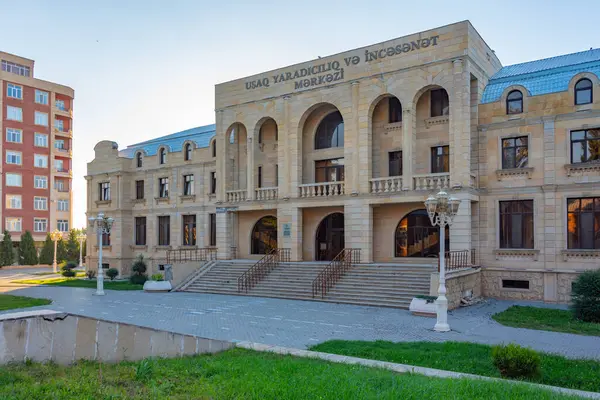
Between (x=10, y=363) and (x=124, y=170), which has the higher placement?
(x=124, y=170)

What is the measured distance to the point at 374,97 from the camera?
2500 centimetres

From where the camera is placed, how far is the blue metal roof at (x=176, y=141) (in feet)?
117

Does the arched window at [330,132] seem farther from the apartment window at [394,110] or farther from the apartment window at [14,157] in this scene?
the apartment window at [14,157]

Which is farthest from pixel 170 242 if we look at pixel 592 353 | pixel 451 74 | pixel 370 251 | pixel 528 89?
pixel 592 353

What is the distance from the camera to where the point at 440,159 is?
81.1ft

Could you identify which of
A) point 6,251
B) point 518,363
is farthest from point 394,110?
point 6,251

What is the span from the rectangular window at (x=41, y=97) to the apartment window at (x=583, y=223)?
57.5m

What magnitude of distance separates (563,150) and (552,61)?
680 centimetres

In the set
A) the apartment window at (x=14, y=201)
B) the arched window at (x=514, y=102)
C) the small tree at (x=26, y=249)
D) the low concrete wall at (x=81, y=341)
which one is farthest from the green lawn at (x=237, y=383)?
the apartment window at (x=14, y=201)

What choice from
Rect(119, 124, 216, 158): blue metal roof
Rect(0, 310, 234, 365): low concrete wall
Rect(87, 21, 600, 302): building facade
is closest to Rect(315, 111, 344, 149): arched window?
Rect(87, 21, 600, 302): building facade

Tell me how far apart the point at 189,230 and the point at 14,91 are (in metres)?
35.0

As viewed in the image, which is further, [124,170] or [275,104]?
[124,170]

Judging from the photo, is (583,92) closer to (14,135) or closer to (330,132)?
(330,132)

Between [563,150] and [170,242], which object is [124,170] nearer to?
[170,242]
